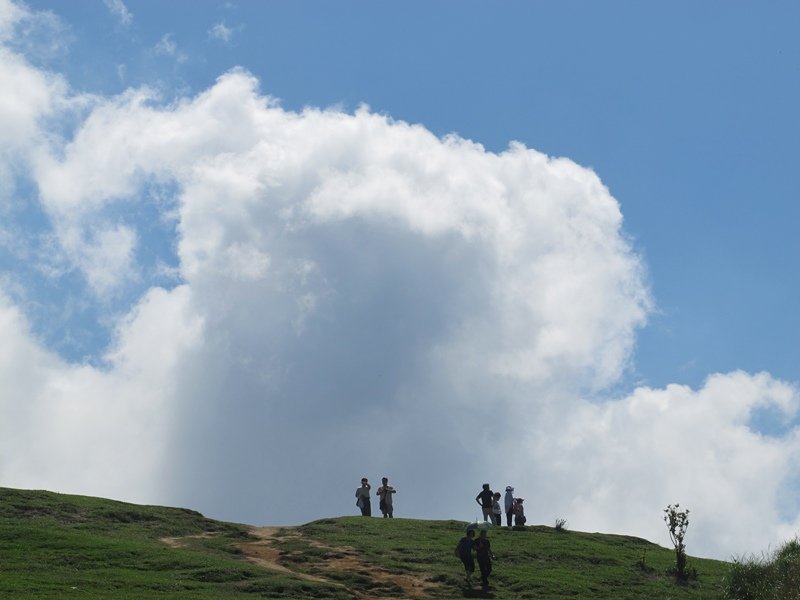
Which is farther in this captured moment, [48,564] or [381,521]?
[381,521]

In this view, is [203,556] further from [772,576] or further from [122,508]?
[772,576]

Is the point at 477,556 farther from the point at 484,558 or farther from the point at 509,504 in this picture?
the point at 509,504

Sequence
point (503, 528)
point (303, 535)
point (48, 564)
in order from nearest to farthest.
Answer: point (48, 564) < point (303, 535) < point (503, 528)

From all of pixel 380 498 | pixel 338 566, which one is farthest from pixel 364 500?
pixel 338 566

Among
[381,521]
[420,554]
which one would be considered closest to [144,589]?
[420,554]

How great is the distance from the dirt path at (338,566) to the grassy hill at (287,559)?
7 centimetres

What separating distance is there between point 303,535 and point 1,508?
1229 centimetres

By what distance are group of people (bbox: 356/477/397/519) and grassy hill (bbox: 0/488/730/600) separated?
11.9 ft

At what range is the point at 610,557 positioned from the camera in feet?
160

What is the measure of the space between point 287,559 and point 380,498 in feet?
45.4

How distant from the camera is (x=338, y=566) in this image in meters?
43.1

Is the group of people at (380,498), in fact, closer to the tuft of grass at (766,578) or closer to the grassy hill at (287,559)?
the grassy hill at (287,559)

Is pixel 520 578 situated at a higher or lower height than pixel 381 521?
lower

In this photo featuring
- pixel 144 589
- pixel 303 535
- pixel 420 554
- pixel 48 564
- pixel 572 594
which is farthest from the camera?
pixel 303 535
